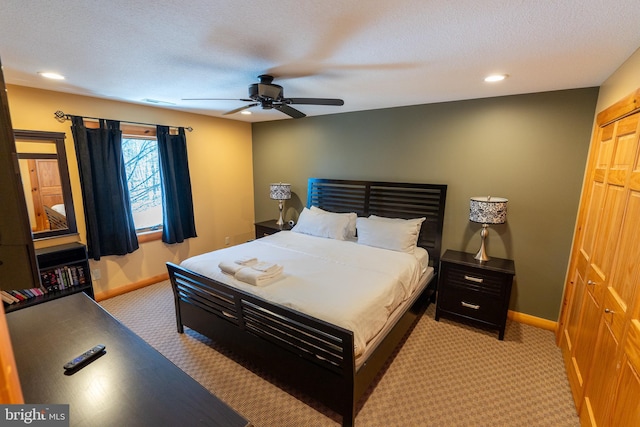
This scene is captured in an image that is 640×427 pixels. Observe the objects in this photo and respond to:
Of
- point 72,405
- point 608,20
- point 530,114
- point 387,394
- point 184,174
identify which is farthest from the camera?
point 184,174

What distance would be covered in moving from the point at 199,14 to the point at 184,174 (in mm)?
2901

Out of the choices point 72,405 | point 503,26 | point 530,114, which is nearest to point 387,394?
point 72,405

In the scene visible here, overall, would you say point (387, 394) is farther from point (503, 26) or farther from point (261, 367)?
point (503, 26)

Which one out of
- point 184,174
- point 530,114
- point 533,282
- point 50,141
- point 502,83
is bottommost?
point 533,282

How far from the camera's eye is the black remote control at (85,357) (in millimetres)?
1259

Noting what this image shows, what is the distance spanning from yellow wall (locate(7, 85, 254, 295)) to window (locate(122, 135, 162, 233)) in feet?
0.93

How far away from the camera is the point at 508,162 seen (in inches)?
114

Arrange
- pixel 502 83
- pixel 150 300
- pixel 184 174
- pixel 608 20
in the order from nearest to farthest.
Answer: pixel 608 20, pixel 502 83, pixel 150 300, pixel 184 174

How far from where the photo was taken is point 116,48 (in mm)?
1820

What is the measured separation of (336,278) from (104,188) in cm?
282

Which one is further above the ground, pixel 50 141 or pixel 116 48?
pixel 116 48

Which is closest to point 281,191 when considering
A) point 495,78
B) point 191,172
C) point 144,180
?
point 191,172

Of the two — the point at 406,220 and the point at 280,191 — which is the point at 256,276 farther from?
the point at 280,191

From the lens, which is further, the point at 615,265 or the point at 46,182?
the point at 46,182
